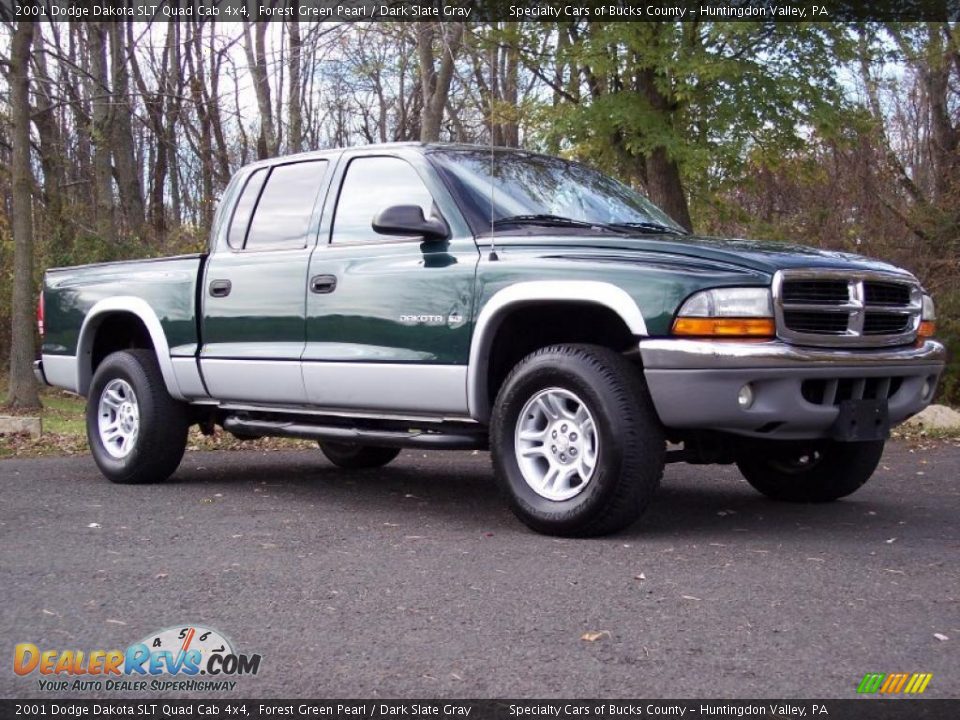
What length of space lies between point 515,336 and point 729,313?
4.28 feet

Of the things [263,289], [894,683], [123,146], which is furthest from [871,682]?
[123,146]

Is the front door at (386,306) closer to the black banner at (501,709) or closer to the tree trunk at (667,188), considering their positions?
the black banner at (501,709)

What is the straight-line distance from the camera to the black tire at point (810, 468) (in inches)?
249

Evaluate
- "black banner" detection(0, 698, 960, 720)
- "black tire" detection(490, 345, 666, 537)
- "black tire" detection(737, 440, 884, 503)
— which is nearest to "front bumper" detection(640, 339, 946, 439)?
"black tire" detection(490, 345, 666, 537)

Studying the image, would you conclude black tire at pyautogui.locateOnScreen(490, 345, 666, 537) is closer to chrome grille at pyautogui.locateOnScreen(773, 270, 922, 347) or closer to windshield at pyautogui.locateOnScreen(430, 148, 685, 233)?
chrome grille at pyautogui.locateOnScreen(773, 270, 922, 347)

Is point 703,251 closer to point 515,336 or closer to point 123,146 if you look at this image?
point 515,336

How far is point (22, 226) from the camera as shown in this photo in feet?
55.5

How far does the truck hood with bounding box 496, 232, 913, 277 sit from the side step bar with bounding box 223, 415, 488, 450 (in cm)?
102

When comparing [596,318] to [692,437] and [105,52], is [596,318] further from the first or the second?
[105,52]

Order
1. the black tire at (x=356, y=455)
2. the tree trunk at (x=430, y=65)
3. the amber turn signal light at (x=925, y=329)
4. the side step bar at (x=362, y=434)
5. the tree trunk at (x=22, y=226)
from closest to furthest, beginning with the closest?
the amber turn signal light at (x=925, y=329) < the side step bar at (x=362, y=434) < the black tire at (x=356, y=455) < the tree trunk at (x=430, y=65) < the tree trunk at (x=22, y=226)

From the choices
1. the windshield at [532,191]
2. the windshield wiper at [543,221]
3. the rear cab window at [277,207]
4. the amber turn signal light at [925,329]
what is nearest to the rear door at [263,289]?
the rear cab window at [277,207]

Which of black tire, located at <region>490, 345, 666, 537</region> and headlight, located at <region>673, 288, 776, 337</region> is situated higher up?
headlight, located at <region>673, 288, 776, 337</region>

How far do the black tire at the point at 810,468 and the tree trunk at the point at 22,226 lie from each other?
12940 millimetres

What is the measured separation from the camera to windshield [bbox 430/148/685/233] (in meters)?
6.29
